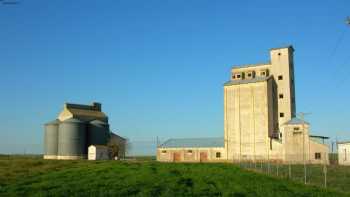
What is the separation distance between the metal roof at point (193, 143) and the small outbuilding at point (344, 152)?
2417 centimetres

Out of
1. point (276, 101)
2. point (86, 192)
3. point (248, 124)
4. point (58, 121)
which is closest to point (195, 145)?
point (248, 124)

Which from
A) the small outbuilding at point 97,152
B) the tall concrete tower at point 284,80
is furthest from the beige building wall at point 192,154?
the tall concrete tower at point 284,80

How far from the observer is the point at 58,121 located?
97.6 metres

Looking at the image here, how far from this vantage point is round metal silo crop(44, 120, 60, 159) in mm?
95062

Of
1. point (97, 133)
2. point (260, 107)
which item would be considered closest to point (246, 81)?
point (260, 107)

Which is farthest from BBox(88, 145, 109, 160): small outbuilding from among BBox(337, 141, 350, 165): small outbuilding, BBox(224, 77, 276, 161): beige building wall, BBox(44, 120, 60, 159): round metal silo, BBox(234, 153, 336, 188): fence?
BBox(337, 141, 350, 165): small outbuilding

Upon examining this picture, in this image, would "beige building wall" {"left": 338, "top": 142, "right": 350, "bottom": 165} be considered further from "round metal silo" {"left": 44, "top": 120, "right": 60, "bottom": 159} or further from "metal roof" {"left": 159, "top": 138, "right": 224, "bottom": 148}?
"round metal silo" {"left": 44, "top": 120, "right": 60, "bottom": 159}

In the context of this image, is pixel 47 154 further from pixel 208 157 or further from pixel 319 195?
pixel 319 195

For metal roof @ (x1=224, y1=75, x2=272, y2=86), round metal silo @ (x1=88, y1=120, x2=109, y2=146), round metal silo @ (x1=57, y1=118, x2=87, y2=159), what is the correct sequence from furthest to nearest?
round metal silo @ (x1=88, y1=120, x2=109, y2=146) < round metal silo @ (x1=57, y1=118, x2=87, y2=159) < metal roof @ (x1=224, y1=75, x2=272, y2=86)

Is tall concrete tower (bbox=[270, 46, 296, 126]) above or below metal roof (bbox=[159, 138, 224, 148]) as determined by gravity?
above

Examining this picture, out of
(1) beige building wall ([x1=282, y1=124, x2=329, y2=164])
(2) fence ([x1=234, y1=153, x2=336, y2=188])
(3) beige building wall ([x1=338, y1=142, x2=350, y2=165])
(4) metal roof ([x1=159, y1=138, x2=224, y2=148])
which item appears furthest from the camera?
(4) metal roof ([x1=159, y1=138, x2=224, y2=148])

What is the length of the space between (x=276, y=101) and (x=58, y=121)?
47259 millimetres

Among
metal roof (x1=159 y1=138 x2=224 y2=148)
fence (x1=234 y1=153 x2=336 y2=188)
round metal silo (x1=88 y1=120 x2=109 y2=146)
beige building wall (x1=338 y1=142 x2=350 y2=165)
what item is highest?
round metal silo (x1=88 y1=120 x2=109 y2=146)

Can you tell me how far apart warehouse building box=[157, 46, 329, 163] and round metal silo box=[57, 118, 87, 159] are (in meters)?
25.7
